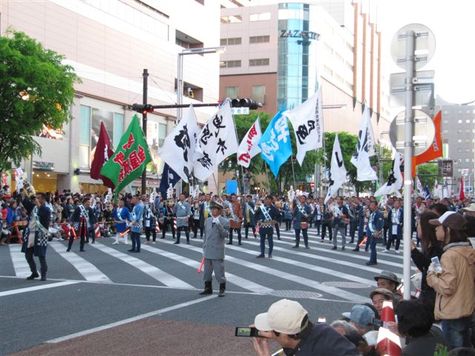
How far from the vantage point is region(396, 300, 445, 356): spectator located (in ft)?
13.8

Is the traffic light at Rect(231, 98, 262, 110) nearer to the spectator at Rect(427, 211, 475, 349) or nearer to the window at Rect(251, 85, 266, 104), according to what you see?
the spectator at Rect(427, 211, 475, 349)

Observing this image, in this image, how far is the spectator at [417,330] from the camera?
4191mm

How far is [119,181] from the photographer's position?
2228 cm

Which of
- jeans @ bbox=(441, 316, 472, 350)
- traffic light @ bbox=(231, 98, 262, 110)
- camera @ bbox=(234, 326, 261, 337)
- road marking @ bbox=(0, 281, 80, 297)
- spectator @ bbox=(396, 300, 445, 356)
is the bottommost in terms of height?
road marking @ bbox=(0, 281, 80, 297)

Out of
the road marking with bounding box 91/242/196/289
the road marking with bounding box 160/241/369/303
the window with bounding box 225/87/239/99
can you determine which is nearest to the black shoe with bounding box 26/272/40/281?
the road marking with bounding box 91/242/196/289

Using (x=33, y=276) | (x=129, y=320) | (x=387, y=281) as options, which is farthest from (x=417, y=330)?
(x=33, y=276)

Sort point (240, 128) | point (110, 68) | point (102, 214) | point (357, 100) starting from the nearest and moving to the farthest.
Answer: point (102, 214), point (110, 68), point (240, 128), point (357, 100)

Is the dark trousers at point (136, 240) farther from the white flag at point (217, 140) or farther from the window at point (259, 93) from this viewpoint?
the window at point (259, 93)

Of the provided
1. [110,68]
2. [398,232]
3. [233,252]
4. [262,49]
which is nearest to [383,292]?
[233,252]

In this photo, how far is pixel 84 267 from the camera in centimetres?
1535

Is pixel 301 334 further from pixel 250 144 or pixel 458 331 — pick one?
pixel 250 144

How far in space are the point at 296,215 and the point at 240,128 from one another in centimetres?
3453

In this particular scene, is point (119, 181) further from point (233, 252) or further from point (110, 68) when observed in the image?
point (110, 68)

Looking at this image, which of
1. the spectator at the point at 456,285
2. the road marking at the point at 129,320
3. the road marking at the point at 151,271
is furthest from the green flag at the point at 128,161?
the spectator at the point at 456,285
